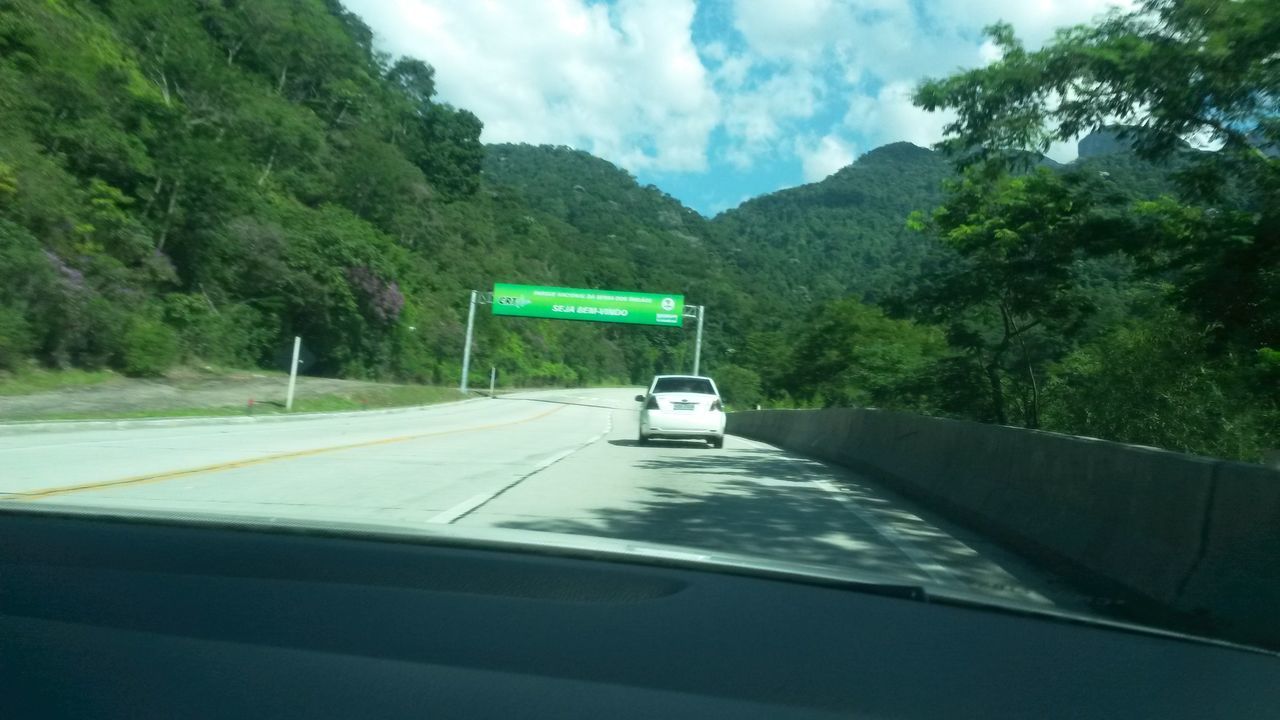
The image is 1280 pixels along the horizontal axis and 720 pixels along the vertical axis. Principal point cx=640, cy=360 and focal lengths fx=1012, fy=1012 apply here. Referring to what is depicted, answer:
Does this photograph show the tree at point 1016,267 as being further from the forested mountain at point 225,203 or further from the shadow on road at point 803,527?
the forested mountain at point 225,203

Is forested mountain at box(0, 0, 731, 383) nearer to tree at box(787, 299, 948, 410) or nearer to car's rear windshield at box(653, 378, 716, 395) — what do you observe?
car's rear windshield at box(653, 378, 716, 395)

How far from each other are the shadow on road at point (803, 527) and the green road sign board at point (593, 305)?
36020 millimetres

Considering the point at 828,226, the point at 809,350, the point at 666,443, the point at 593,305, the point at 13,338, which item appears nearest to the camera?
the point at 666,443

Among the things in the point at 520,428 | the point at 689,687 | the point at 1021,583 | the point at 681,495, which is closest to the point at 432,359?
the point at 520,428

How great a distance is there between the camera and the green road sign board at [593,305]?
167 feet

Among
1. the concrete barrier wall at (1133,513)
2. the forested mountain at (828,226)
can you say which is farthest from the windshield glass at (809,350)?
the forested mountain at (828,226)

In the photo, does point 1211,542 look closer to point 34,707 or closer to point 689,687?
point 689,687

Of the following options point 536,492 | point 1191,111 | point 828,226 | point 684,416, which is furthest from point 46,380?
point 828,226

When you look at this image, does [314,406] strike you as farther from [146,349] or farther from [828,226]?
[828,226]

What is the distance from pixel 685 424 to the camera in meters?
21.4

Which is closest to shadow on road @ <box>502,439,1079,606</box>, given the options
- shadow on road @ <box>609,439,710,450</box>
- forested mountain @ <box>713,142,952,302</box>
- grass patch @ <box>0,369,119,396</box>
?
shadow on road @ <box>609,439,710,450</box>

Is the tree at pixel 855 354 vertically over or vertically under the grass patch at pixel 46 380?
over

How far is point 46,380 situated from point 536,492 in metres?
21.1

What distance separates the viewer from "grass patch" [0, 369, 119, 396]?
81.9ft
